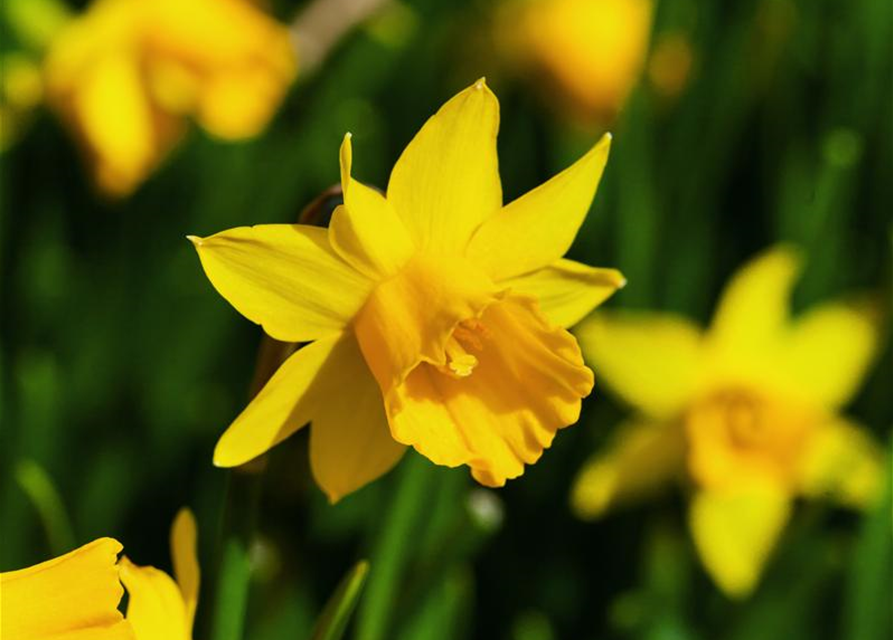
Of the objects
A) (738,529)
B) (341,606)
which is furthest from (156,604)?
(738,529)

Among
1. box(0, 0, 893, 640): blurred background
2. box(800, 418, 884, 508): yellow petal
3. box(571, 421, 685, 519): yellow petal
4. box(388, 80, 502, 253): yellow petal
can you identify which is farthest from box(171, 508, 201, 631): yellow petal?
box(800, 418, 884, 508): yellow petal

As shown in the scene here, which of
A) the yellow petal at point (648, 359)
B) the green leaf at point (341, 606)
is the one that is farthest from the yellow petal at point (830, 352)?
the green leaf at point (341, 606)

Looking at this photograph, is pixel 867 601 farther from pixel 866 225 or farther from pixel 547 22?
pixel 547 22

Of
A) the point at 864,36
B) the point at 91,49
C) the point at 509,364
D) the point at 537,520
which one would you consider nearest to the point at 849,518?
the point at 537,520

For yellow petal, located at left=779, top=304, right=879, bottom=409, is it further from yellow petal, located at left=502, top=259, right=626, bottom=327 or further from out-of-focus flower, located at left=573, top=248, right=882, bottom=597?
yellow petal, located at left=502, top=259, right=626, bottom=327

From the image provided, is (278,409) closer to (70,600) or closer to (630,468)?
(70,600)

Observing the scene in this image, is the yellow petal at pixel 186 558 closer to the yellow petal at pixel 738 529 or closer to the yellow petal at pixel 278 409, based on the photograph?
the yellow petal at pixel 278 409
